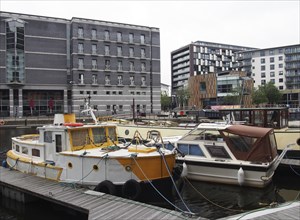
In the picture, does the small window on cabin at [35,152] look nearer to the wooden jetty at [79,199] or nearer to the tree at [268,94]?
the wooden jetty at [79,199]

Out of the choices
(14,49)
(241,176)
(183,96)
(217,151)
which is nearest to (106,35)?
(14,49)

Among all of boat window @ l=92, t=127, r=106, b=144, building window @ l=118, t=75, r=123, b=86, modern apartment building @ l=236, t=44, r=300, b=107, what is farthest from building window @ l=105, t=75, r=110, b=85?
modern apartment building @ l=236, t=44, r=300, b=107

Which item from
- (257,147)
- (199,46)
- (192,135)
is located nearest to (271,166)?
(257,147)

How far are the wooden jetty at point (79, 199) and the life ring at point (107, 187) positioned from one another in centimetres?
57

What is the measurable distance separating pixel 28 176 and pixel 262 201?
399 inches

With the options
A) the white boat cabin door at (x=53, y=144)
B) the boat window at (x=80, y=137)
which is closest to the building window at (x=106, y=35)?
the white boat cabin door at (x=53, y=144)

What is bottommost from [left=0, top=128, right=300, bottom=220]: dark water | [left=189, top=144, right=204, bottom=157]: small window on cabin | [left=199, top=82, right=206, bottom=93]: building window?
[left=0, top=128, right=300, bottom=220]: dark water

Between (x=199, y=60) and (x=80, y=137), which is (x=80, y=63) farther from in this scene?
(x=199, y=60)

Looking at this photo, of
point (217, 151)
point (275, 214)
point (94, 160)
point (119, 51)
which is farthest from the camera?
point (119, 51)

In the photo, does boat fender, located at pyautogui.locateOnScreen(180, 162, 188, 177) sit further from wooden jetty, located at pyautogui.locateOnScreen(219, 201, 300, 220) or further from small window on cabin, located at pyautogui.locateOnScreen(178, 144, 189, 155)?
wooden jetty, located at pyautogui.locateOnScreen(219, 201, 300, 220)

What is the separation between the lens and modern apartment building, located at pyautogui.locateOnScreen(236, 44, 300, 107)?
105 metres

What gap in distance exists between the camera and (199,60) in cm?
12962

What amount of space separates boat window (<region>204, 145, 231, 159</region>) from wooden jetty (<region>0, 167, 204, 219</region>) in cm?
644

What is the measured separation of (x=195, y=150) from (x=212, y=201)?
11.0ft
